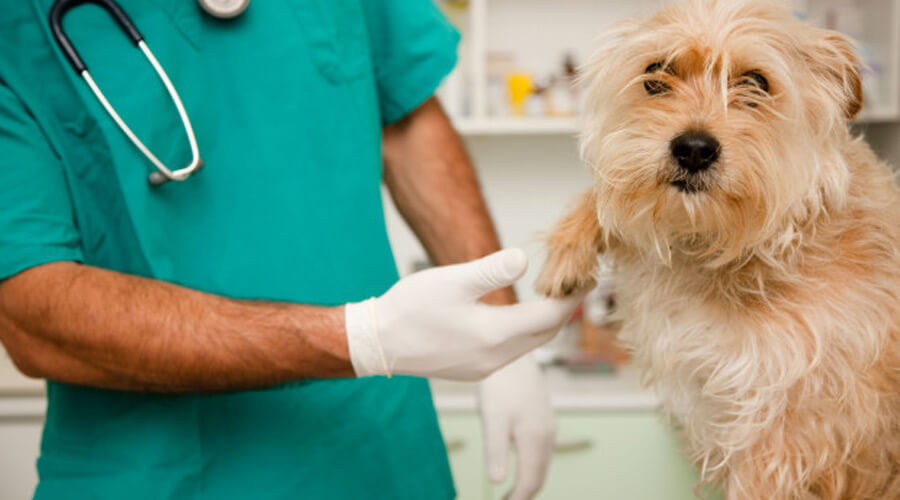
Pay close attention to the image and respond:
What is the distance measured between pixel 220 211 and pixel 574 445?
4.38 feet

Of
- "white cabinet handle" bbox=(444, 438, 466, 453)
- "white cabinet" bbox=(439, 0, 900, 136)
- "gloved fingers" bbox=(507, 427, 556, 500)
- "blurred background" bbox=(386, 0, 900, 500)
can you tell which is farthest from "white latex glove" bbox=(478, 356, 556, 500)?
"white cabinet" bbox=(439, 0, 900, 136)

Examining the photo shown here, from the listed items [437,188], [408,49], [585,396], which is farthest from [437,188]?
[585,396]

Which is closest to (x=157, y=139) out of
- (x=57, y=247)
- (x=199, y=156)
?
(x=199, y=156)

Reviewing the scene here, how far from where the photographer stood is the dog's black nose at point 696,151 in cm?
62

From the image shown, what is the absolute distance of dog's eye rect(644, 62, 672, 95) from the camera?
71cm

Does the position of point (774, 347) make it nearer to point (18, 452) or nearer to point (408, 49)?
point (408, 49)

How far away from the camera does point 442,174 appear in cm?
116

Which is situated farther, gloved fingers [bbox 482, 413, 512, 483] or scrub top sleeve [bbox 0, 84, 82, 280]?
gloved fingers [bbox 482, 413, 512, 483]

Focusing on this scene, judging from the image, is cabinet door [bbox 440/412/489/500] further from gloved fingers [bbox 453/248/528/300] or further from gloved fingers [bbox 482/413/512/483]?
gloved fingers [bbox 453/248/528/300]

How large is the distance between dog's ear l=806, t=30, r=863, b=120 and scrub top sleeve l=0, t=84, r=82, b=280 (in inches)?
31.7

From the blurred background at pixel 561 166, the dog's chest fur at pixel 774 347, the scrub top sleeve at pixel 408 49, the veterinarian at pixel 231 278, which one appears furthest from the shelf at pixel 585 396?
the dog's chest fur at pixel 774 347

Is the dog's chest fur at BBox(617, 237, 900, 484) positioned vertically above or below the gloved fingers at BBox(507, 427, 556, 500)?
above

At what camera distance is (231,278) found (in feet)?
3.04

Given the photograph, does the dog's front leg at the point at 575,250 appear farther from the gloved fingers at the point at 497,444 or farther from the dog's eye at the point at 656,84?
the gloved fingers at the point at 497,444
